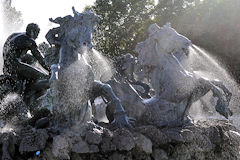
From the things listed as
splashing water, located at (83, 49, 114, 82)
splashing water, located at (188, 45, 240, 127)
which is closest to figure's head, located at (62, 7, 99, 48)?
splashing water, located at (83, 49, 114, 82)

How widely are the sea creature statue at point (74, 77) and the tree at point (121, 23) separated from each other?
18.2 meters

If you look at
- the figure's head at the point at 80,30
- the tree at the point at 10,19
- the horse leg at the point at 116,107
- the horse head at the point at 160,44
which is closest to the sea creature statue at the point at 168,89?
the horse head at the point at 160,44

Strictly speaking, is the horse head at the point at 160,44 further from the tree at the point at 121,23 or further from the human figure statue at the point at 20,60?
the tree at the point at 121,23

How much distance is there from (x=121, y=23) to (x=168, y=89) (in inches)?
767

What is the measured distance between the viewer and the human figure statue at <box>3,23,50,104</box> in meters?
5.68

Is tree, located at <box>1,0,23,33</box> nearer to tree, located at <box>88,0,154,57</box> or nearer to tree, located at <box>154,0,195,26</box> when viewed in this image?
tree, located at <box>88,0,154,57</box>

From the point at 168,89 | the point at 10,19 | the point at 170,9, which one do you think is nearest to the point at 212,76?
the point at 168,89

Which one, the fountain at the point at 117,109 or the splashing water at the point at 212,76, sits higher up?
the fountain at the point at 117,109

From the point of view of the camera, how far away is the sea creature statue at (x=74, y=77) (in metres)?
4.35

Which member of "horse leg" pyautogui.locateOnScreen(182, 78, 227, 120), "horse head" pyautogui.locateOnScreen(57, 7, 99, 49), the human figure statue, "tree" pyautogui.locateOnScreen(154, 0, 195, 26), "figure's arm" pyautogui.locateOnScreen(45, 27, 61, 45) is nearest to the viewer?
"horse head" pyautogui.locateOnScreen(57, 7, 99, 49)

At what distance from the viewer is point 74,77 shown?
4445 millimetres

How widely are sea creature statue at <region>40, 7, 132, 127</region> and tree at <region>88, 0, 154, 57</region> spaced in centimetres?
1817

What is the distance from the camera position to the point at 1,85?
17.7ft

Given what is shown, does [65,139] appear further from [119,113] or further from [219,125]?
[219,125]
